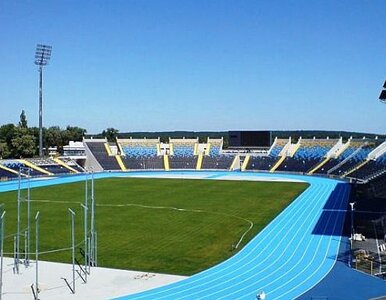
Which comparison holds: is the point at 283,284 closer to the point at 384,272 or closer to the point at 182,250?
the point at 384,272

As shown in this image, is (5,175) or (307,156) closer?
(5,175)

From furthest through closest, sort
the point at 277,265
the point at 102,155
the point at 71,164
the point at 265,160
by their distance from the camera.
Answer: the point at 102,155, the point at 265,160, the point at 71,164, the point at 277,265

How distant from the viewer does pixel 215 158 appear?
79.8 meters

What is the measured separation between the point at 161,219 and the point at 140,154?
49594 mm

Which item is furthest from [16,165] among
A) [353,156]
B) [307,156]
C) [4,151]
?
[353,156]

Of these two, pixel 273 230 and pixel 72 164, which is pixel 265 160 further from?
pixel 273 230

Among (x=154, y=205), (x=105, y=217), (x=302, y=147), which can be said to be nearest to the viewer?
(x=105, y=217)

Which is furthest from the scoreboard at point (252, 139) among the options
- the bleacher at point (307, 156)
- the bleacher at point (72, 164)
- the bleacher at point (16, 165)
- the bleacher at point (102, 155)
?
the bleacher at point (16, 165)

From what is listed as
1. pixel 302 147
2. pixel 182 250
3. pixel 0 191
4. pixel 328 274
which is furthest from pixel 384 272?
pixel 302 147

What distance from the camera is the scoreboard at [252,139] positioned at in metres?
78.2

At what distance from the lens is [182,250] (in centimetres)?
2327

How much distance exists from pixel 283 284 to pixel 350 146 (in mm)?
57245

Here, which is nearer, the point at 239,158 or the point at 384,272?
the point at 384,272

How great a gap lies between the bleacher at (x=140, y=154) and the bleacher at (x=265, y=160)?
14.4 meters
